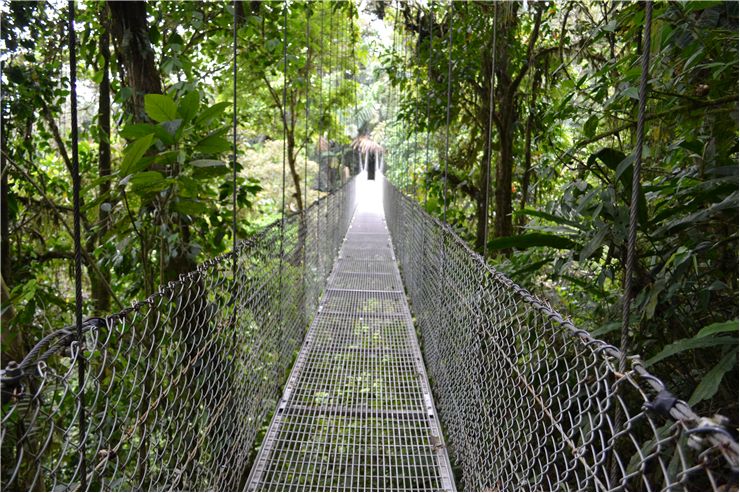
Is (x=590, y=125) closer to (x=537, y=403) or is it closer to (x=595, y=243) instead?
(x=595, y=243)

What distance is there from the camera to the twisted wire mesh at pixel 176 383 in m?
0.76

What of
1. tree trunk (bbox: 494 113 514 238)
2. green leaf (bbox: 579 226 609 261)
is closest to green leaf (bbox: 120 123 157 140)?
green leaf (bbox: 579 226 609 261)

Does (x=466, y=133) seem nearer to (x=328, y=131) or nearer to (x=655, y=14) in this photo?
(x=328, y=131)

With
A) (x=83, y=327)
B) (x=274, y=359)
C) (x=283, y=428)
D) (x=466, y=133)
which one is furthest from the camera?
(x=466, y=133)

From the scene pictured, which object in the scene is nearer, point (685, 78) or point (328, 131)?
point (685, 78)

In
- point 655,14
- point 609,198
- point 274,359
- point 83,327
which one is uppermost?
point 655,14

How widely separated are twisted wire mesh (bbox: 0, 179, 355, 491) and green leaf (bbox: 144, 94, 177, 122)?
1.33ft

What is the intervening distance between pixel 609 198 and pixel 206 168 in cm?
108

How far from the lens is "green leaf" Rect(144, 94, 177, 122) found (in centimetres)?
133

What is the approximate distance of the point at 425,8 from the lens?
383 centimetres

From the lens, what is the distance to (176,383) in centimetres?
103

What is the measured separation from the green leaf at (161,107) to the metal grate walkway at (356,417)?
1.04 metres

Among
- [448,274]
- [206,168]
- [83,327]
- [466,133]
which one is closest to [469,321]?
[448,274]

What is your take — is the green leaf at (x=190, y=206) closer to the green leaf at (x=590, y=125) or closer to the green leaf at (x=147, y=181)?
the green leaf at (x=147, y=181)
